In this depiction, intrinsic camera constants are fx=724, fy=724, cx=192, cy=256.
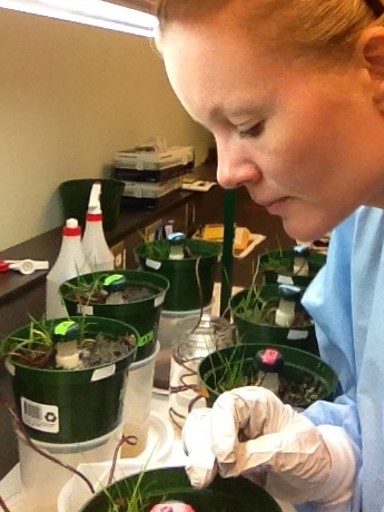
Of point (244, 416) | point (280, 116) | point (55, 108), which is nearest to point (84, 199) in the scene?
point (55, 108)

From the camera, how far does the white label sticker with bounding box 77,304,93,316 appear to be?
3.65 feet

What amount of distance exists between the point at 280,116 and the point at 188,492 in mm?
397

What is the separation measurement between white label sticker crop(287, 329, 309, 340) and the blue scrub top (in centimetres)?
8

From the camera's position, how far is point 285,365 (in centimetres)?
106

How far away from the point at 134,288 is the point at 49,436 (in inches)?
16.2

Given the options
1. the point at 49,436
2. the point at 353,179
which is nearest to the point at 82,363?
the point at 49,436

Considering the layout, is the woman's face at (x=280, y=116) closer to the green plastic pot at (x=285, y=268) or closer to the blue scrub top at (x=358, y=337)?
the blue scrub top at (x=358, y=337)

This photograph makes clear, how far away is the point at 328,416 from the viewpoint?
37.5 inches

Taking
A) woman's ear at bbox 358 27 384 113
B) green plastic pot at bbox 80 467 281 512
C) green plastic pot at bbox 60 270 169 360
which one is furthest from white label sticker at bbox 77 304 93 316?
woman's ear at bbox 358 27 384 113

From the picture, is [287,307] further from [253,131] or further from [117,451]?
[253,131]

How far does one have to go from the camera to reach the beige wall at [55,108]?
1.63m

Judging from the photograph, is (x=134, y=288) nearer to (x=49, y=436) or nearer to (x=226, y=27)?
(x=49, y=436)

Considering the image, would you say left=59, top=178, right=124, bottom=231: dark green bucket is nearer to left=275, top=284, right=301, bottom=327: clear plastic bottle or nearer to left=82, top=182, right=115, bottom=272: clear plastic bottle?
left=82, top=182, right=115, bottom=272: clear plastic bottle

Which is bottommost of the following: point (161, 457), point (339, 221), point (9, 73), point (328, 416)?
point (161, 457)
